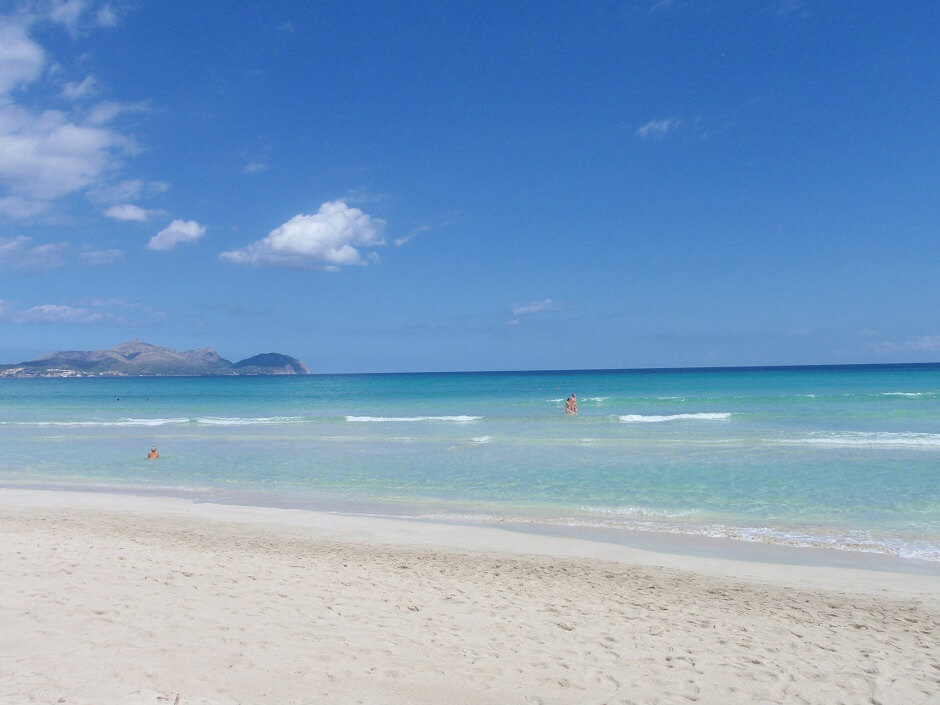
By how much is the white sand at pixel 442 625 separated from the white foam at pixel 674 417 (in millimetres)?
22772

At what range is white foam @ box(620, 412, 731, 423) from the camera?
3188 cm

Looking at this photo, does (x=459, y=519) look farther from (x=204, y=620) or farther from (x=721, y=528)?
(x=204, y=620)

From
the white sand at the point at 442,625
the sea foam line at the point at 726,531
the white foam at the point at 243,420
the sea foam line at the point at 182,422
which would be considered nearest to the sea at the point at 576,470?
the sea foam line at the point at 726,531

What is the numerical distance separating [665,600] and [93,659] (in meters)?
5.64

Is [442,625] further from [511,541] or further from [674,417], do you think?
[674,417]

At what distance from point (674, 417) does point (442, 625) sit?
28873 mm

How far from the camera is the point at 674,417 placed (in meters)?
33.4

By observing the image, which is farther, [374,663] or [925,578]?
[925,578]

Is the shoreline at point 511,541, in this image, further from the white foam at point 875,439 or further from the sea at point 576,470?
the white foam at point 875,439

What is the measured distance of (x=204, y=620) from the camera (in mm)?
6359

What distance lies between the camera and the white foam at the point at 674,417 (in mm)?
31875

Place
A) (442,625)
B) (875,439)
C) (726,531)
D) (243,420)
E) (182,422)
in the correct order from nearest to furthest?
(442,625) → (726,531) → (875,439) → (182,422) → (243,420)

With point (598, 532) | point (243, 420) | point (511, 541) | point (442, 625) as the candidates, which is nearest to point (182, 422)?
point (243, 420)

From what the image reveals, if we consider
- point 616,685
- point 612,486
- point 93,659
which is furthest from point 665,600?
point 612,486
